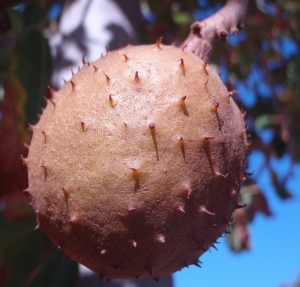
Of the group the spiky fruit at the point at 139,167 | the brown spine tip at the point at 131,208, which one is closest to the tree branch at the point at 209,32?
the spiky fruit at the point at 139,167

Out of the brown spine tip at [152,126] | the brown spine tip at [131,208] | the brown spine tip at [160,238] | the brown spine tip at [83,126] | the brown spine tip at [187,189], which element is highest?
the brown spine tip at [83,126]

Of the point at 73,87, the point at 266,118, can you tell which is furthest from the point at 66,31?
the point at 266,118

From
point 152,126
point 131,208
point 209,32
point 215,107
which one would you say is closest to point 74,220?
point 131,208

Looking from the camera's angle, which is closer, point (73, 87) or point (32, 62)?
point (73, 87)

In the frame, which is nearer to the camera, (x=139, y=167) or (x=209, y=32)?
(x=139, y=167)

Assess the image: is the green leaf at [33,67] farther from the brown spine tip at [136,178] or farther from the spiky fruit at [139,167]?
the brown spine tip at [136,178]

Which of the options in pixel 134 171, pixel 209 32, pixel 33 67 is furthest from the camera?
pixel 33 67

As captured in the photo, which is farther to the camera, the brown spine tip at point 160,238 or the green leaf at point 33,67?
the green leaf at point 33,67

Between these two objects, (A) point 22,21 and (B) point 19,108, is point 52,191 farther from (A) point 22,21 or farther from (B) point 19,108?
(A) point 22,21

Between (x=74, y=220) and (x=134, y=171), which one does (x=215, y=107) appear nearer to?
(x=134, y=171)
